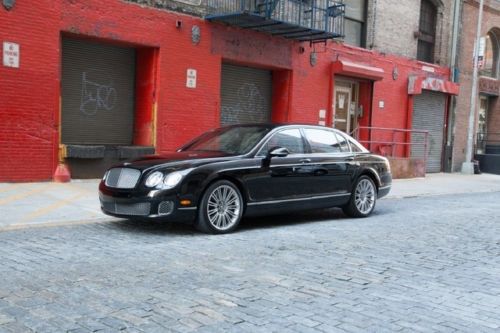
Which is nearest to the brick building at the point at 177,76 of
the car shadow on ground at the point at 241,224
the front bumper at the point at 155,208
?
the car shadow on ground at the point at 241,224

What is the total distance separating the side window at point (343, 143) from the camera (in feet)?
31.2

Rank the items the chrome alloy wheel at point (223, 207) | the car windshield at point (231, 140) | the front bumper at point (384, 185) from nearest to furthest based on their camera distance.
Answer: the chrome alloy wheel at point (223, 207)
the car windshield at point (231, 140)
the front bumper at point (384, 185)

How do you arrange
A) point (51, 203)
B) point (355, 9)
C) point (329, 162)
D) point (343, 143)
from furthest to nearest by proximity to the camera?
point (355, 9) → point (343, 143) → point (51, 203) → point (329, 162)

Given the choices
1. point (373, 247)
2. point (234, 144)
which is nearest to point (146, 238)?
point (234, 144)

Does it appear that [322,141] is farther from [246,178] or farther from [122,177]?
[122,177]

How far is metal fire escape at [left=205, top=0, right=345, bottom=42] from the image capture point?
14070mm

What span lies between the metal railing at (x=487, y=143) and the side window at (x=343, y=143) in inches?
662

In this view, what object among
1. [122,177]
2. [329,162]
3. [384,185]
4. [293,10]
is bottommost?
[384,185]

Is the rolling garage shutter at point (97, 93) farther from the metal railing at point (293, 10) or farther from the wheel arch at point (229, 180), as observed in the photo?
the wheel arch at point (229, 180)

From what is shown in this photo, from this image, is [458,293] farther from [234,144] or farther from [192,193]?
[234,144]

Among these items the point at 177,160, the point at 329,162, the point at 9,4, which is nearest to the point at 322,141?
the point at 329,162

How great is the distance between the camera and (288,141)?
28.3ft

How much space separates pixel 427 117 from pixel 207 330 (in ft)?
64.5

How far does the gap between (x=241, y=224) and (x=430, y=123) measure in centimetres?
1561
